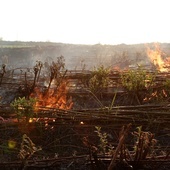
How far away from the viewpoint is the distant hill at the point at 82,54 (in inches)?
657

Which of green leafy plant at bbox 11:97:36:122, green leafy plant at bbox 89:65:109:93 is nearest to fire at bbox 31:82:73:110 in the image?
green leafy plant at bbox 89:65:109:93

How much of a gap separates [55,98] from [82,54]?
11867 mm

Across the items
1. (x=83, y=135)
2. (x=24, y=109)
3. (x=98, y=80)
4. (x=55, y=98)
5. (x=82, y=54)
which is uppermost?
(x=82, y=54)

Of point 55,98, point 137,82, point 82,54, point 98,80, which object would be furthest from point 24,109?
point 82,54

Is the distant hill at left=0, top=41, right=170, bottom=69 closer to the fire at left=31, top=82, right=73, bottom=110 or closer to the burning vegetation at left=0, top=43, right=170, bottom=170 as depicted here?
the fire at left=31, top=82, right=73, bottom=110

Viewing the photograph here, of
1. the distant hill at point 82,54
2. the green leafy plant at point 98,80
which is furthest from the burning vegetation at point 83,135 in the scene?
the distant hill at point 82,54

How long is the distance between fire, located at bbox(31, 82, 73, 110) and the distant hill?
817 cm

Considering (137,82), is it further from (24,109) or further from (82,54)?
(82,54)

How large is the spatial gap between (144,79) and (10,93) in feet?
11.0

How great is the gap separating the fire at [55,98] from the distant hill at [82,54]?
8.17 meters

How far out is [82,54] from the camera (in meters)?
18.9

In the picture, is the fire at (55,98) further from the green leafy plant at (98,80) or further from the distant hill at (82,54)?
the distant hill at (82,54)

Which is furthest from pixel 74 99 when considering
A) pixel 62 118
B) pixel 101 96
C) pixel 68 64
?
pixel 68 64

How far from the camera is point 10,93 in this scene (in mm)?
8453
